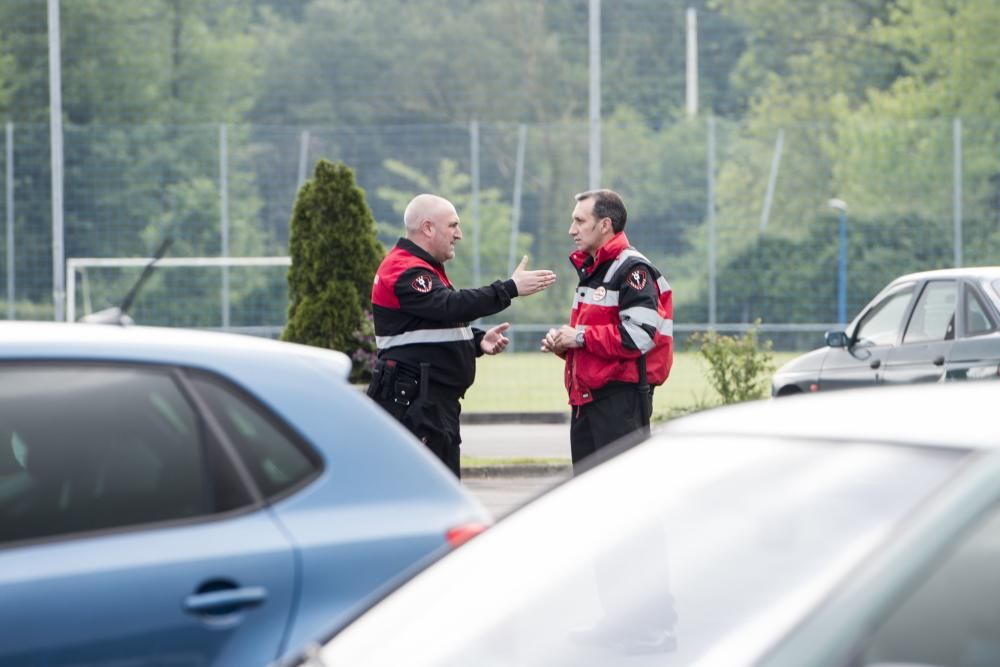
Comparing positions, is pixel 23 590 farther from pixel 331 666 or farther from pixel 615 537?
pixel 615 537

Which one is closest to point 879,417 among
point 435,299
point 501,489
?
point 435,299

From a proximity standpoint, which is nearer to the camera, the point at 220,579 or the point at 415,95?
the point at 220,579

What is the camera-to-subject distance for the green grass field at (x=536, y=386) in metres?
24.0

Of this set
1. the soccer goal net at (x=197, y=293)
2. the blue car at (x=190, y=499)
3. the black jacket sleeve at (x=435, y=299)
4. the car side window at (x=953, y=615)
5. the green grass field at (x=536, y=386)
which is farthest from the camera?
the soccer goal net at (x=197, y=293)

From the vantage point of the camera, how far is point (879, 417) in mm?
2631

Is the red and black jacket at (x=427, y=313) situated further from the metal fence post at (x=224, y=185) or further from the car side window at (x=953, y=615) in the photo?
the metal fence post at (x=224, y=185)

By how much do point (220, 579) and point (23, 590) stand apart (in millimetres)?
384

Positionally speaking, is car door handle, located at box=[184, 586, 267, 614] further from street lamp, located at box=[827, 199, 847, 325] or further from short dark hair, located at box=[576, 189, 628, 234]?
street lamp, located at box=[827, 199, 847, 325]

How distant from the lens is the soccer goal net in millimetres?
36500

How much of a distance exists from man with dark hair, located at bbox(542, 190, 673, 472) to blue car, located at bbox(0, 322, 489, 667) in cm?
335

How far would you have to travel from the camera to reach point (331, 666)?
9.19 feet

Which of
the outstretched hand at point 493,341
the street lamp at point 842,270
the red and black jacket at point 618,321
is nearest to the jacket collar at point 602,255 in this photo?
the red and black jacket at point 618,321

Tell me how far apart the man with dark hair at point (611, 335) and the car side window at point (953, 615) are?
4.82m

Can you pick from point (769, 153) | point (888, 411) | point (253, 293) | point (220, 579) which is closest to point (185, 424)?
point (220, 579)
